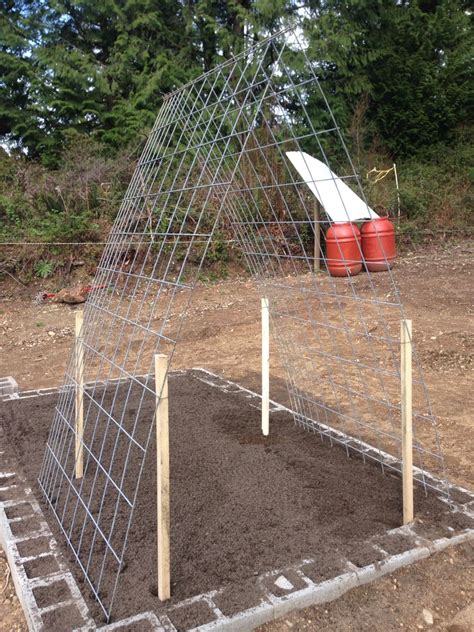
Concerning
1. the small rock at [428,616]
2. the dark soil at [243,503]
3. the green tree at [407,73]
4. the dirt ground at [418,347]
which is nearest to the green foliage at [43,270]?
the dirt ground at [418,347]

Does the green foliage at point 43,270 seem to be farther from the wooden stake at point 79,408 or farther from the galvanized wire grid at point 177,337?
the wooden stake at point 79,408

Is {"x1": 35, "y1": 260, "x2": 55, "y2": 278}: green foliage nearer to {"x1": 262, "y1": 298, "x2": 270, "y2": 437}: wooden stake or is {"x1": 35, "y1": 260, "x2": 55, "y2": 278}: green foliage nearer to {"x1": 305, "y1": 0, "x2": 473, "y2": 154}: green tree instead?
{"x1": 262, "y1": 298, "x2": 270, "y2": 437}: wooden stake

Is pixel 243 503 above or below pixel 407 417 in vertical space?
below

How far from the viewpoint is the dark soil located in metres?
2.24

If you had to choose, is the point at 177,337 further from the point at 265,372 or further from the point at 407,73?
the point at 407,73

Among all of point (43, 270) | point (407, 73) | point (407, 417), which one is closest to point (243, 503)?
point (407, 417)

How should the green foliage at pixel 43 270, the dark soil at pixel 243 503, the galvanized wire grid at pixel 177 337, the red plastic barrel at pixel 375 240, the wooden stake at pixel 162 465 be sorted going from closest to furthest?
1. the wooden stake at pixel 162 465
2. the dark soil at pixel 243 503
3. the galvanized wire grid at pixel 177 337
4. the red plastic barrel at pixel 375 240
5. the green foliage at pixel 43 270

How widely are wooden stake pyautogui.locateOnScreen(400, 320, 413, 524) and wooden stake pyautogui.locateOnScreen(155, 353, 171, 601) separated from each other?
1105 millimetres

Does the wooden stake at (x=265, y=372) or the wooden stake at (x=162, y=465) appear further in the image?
the wooden stake at (x=265, y=372)

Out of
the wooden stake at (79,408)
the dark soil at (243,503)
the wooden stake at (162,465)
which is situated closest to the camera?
the wooden stake at (162,465)

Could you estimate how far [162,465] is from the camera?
77.6 inches

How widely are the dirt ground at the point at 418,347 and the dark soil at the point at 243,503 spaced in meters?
0.26

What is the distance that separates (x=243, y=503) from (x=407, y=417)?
93 centimetres

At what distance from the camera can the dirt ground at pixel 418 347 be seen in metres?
2.04
